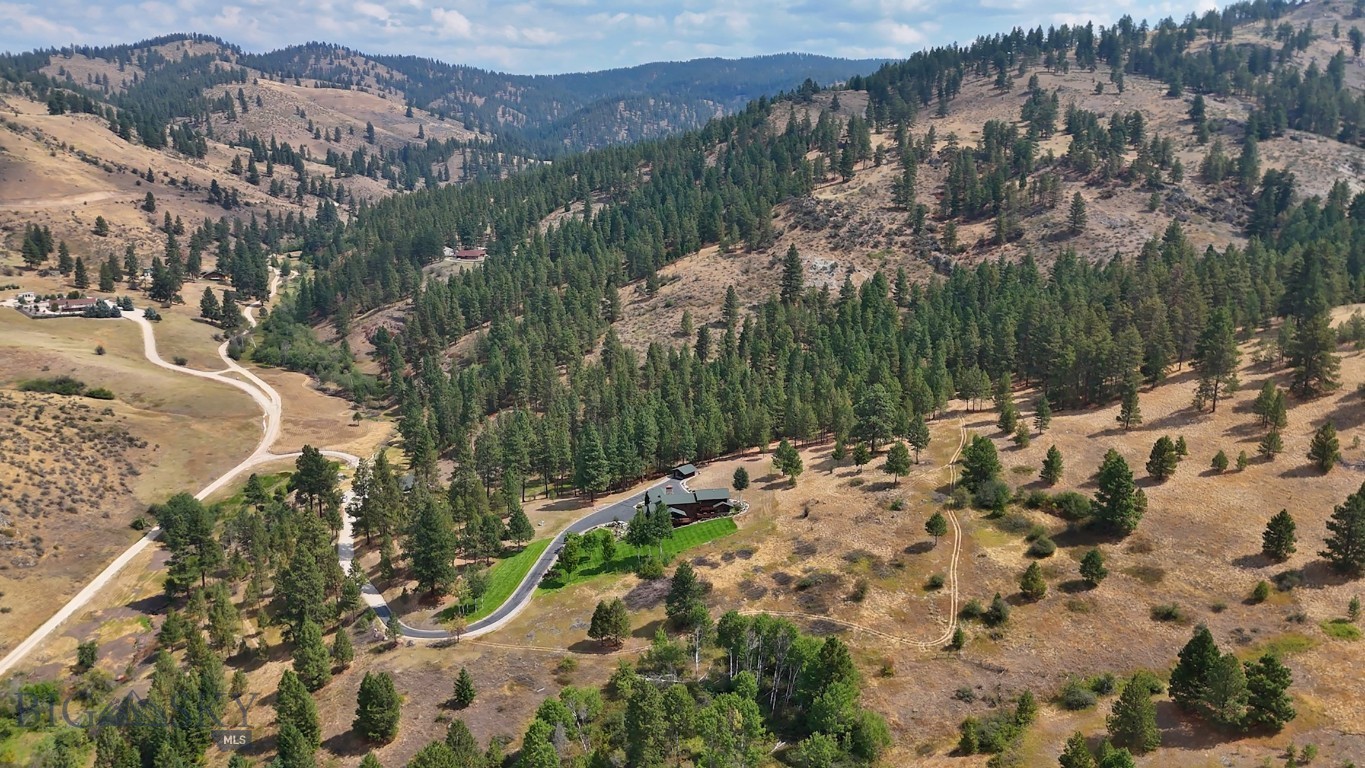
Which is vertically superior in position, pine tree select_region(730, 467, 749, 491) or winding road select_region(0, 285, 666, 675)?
pine tree select_region(730, 467, 749, 491)

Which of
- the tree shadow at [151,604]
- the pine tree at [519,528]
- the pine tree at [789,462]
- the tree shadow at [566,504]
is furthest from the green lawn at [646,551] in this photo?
the tree shadow at [151,604]

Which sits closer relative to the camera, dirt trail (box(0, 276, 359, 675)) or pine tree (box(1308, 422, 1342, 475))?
pine tree (box(1308, 422, 1342, 475))

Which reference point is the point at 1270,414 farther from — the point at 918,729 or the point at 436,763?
the point at 436,763

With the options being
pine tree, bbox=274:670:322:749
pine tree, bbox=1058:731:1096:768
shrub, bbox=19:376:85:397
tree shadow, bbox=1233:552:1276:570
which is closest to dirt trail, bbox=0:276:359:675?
shrub, bbox=19:376:85:397

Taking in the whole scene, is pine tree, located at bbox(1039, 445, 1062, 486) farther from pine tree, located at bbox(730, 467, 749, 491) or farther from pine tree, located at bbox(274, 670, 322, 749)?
pine tree, located at bbox(274, 670, 322, 749)

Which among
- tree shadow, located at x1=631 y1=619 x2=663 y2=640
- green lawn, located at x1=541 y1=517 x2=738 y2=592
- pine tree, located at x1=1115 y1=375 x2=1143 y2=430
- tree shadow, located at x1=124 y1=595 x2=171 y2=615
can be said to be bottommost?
tree shadow, located at x1=124 y1=595 x2=171 y2=615

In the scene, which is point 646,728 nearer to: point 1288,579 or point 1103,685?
point 1103,685

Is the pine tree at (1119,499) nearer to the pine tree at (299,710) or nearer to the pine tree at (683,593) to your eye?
the pine tree at (683,593)
